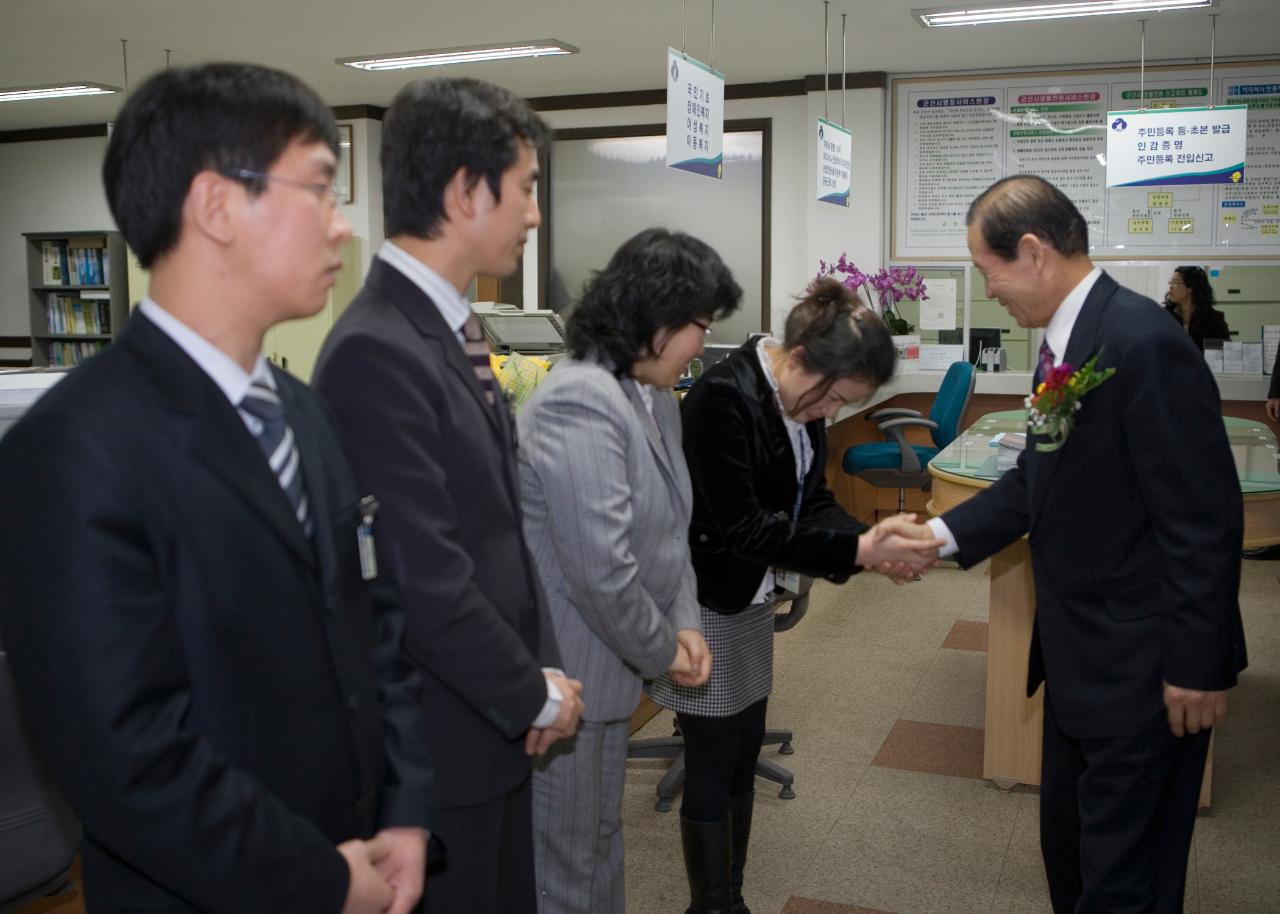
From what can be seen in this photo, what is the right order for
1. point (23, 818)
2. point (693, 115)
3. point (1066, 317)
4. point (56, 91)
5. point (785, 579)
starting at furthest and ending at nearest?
point (56, 91) < point (693, 115) < point (785, 579) < point (1066, 317) < point (23, 818)

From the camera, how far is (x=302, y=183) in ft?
3.71

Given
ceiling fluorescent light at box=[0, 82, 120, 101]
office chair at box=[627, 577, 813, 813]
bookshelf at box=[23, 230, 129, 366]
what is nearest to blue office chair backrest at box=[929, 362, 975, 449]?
office chair at box=[627, 577, 813, 813]

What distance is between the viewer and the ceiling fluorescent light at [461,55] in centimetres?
709

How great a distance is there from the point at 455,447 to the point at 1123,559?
46.3 inches

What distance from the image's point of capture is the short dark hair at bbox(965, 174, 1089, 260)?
2.05 metres

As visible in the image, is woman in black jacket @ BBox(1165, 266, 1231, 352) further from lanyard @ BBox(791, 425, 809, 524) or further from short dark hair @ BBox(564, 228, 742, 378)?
short dark hair @ BBox(564, 228, 742, 378)

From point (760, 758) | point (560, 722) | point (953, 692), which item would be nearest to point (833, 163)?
point (953, 692)

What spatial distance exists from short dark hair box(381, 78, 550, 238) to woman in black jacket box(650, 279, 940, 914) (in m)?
0.91

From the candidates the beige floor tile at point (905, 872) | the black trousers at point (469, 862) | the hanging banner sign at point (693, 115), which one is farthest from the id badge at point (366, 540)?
the hanging banner sign at point (693, 115)

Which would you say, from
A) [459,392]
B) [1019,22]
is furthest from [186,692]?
[1019,22]

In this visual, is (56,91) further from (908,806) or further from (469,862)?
(469,862)

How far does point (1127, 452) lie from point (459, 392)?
3.77ft

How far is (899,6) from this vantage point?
6.20m

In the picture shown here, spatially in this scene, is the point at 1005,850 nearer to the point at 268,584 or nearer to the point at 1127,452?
the point at 1127,452
